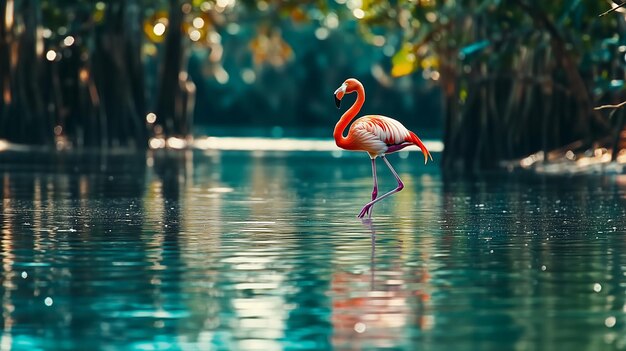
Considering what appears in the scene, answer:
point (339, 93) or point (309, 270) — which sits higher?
point (339, 93)

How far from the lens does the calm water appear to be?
410 inches

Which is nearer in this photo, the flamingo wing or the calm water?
the calm water

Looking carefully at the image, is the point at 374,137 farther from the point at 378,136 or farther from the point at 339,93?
the point at 339,93

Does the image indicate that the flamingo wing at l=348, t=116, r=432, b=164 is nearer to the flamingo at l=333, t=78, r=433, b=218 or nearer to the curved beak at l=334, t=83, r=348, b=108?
the flamingo at l=333, t=78, r=433, b=218

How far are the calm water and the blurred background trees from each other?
8539 mm

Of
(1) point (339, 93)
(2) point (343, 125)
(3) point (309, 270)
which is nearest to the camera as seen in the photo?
(3) point (309, 270)

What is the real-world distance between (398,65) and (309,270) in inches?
1185

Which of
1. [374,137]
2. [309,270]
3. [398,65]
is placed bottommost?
[309,270]

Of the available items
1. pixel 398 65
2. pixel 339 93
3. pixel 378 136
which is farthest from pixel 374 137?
pixel 398 65

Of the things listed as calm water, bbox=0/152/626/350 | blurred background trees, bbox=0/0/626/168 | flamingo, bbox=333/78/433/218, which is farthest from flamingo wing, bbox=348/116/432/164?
blurred background trees, bbox=0/0/626/168

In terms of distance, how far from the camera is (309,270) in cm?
1395

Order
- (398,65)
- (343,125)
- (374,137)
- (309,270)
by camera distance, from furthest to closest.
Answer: (398,65), (343,125), (374,137), (309,270)

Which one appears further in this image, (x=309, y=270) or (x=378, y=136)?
(x=378, y=136)

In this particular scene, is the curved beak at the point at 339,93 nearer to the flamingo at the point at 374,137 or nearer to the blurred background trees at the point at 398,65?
the flamingo at the point at 374,137
